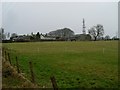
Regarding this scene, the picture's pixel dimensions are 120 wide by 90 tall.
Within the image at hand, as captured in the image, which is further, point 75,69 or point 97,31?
point 97,31

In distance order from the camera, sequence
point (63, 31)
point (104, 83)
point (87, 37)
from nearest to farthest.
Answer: point (104, 83)
point (87, 37)
point (63, 31)

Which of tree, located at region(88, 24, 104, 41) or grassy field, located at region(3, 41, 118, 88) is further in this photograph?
tree, located at region(88, 24, 104, 41)

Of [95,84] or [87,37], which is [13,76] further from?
[87,37]

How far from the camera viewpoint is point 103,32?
529ft

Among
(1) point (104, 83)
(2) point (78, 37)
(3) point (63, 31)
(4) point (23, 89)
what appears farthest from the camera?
(3) point (63, 31)

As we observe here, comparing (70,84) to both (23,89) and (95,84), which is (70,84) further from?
(23,89)

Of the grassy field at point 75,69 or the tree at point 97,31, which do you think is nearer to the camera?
the grassy field at point 75,69

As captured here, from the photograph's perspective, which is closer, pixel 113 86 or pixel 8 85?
pixel 8 85

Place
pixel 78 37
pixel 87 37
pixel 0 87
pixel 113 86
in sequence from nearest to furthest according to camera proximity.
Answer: pixel 0 87 < pixel 113 86 < pixel 87 37 < pixel 78 37

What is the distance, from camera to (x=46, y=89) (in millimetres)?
11133

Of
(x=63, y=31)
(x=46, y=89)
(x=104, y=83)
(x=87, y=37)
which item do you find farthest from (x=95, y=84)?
(x=63, y=31)

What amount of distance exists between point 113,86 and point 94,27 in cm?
14990

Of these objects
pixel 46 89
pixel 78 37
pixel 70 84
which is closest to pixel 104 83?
pixel 70 84

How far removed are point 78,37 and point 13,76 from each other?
154m
